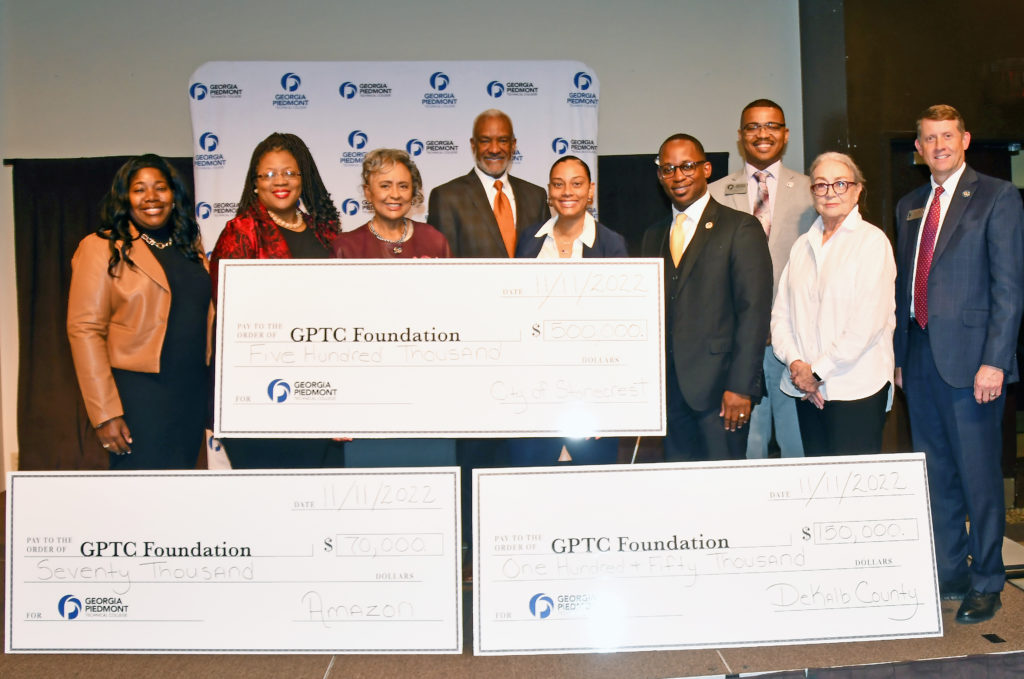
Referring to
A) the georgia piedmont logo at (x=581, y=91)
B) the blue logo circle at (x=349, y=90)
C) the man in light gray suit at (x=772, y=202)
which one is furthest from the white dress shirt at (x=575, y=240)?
the blue logo circle at (x=349, y=90)

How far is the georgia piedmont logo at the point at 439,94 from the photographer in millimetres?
4812

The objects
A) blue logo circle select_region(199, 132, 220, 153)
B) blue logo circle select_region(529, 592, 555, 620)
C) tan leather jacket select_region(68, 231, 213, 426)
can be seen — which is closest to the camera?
blue logo circle select_region(529, 592, 555, 620)

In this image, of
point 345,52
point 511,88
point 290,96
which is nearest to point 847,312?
point 511,88

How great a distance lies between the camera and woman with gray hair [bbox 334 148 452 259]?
103 inches

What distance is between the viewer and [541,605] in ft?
7.03

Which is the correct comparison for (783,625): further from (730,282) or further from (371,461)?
(371,461)

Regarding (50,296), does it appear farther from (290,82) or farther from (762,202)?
(762,202)

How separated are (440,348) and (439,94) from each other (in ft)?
10.1

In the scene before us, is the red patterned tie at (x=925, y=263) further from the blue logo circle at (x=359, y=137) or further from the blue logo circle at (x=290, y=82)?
the blue logo circle at (x=290, y=82)

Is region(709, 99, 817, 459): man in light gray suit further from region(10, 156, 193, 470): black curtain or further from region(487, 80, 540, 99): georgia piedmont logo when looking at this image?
region(10, 156, 193, 470): black curtain

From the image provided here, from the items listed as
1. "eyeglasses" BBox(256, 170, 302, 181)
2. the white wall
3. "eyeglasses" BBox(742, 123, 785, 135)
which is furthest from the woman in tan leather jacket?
the white wall

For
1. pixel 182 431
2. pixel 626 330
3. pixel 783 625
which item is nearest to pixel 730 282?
pixel 626 330

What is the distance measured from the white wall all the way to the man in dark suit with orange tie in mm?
2194

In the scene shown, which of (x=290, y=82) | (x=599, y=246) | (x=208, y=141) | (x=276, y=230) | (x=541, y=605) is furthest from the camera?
(x=290, y=82)
